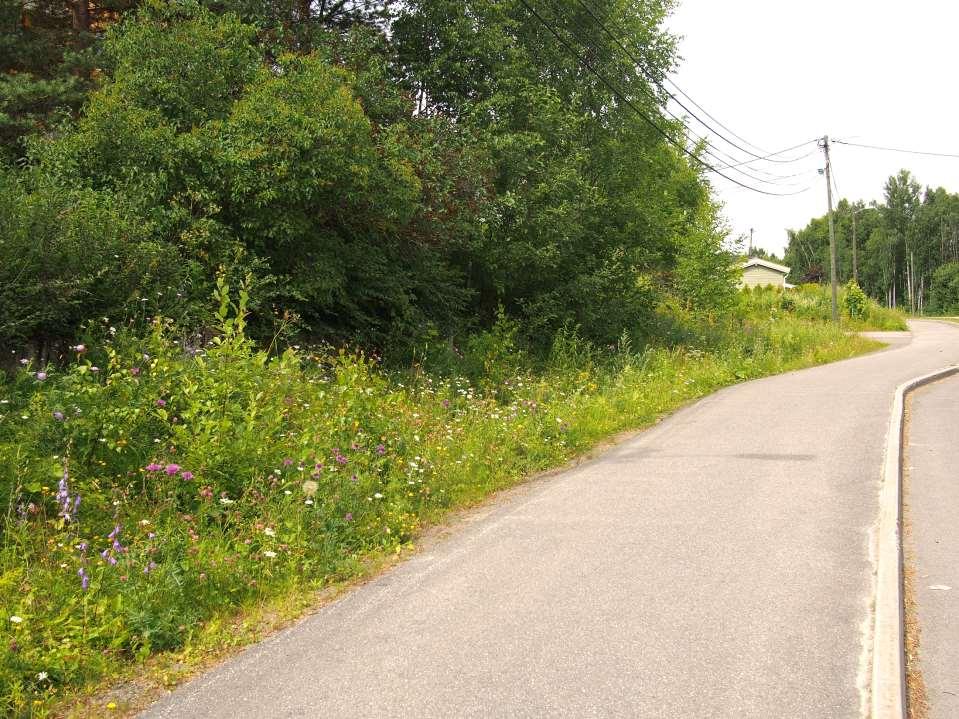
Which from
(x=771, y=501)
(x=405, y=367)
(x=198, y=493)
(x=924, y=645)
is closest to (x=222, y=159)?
(x=405, y=367)

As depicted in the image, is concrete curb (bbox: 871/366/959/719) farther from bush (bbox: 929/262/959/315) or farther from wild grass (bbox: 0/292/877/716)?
bush (bbox: 929/262/959/315)

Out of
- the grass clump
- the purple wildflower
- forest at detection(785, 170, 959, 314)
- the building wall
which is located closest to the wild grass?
the purple wildflower

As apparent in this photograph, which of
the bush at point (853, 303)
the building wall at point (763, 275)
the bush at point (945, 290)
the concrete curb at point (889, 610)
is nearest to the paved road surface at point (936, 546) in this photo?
the concrete curb at point (889, 610)

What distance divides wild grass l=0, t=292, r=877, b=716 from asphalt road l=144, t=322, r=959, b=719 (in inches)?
21.6

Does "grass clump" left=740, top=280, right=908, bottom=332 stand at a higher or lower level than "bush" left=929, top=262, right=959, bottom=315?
lower

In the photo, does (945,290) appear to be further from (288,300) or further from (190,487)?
(190,487)

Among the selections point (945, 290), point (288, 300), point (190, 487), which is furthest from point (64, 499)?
point (945, 290)

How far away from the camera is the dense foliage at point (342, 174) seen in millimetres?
9891

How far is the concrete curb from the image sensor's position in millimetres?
4008

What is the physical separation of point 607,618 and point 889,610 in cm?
169

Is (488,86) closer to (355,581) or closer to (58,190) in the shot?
(58,190)

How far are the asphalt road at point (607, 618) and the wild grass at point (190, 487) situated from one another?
0.55 metres

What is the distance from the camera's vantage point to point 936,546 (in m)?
6.79

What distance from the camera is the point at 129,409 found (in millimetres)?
6879
